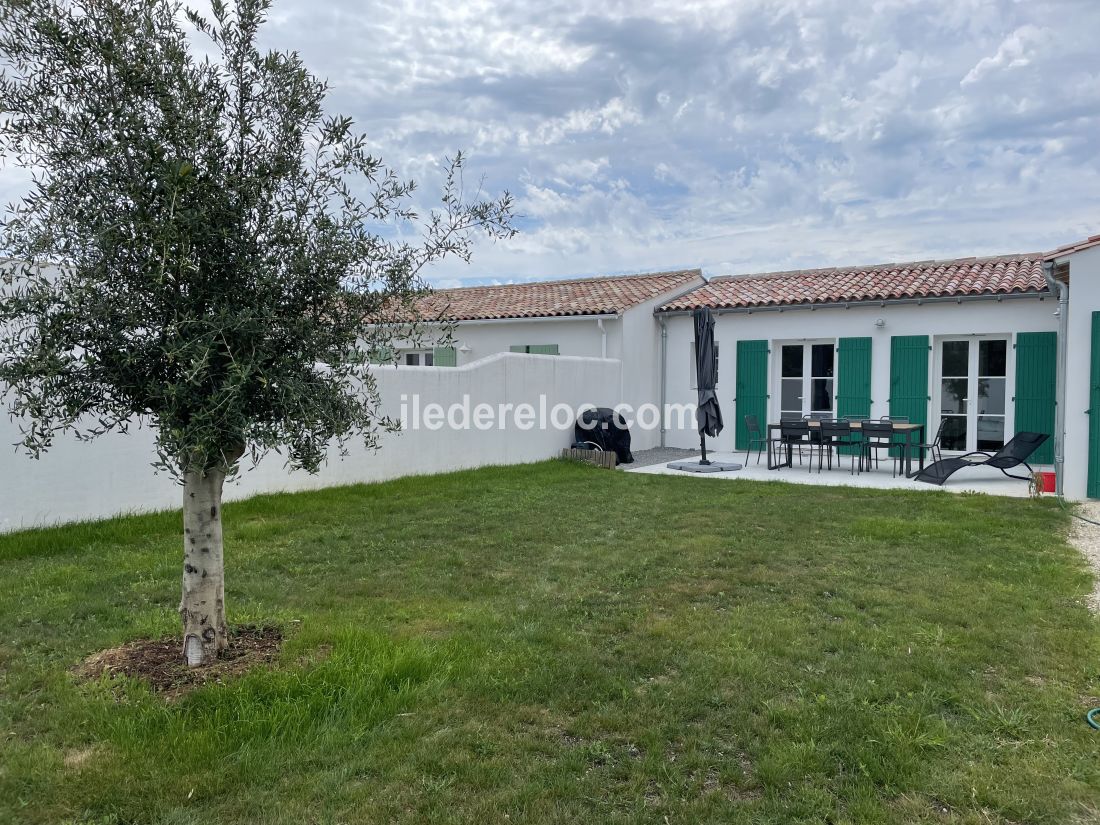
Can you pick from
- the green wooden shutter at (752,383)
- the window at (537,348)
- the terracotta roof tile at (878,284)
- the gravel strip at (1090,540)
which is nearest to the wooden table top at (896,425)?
the green wooden shutter at (752,383)

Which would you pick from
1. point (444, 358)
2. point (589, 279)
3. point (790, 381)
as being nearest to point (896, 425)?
point (790, 381)

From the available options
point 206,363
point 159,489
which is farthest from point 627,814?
point 159,489

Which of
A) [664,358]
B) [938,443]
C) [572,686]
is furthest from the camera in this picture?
[664,358]

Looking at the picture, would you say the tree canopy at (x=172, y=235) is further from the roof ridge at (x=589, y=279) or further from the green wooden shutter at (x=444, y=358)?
the green wooden shutter at (x=444, y=358)

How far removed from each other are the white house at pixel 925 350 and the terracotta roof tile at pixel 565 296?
44.3 inches

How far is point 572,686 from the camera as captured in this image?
12.9 ft

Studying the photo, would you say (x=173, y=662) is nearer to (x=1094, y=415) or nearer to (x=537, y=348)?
(x=1094, y=415)

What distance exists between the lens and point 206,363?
3398 millimetres

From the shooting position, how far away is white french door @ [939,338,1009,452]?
13094 millimetres

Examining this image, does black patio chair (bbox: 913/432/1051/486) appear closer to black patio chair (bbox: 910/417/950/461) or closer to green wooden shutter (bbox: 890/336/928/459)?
black patio chair (bbox: 910/417/950/461)

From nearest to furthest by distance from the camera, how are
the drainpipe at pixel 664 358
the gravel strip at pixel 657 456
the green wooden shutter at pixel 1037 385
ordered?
the green wooden shutter at pixel 1037 385
the gravel strip at pixel 657 456
the drainpipe at pixel 664 358

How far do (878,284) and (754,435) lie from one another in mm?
3913

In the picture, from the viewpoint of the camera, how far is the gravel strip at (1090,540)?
5.71 metres

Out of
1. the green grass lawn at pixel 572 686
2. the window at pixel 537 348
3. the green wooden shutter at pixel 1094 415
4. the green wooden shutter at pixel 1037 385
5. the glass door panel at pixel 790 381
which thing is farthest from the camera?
the window at pixel 537 348
